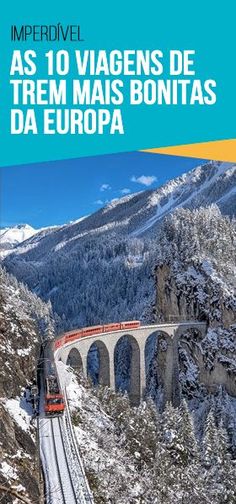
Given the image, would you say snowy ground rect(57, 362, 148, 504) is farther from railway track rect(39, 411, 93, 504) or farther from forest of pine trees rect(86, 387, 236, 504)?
railway track rect(39, 411, 93, 504)

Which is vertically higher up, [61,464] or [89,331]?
[89,331]

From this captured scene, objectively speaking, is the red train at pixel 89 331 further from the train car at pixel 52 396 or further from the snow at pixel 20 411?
the snow at pixel 20 411

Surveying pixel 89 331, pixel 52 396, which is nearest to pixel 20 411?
pixel 52 396

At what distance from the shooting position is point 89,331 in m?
70.9

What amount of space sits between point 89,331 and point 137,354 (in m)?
12.6

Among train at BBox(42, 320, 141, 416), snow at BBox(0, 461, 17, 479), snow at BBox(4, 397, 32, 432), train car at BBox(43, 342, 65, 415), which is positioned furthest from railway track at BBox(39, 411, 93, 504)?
snow at BBox(0, 461, 17, 479)

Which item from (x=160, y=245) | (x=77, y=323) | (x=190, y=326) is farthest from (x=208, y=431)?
(x=77, y=323)

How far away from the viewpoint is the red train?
6344 cm

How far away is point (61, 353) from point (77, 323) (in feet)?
446

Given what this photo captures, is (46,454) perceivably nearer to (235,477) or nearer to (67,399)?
(67,399)

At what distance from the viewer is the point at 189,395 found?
3595 inches

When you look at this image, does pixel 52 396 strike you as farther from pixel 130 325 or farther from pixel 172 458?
pixel 130 325

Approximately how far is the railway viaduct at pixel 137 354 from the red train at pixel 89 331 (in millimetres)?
569

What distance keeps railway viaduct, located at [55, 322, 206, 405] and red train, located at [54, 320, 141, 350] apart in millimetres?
569
